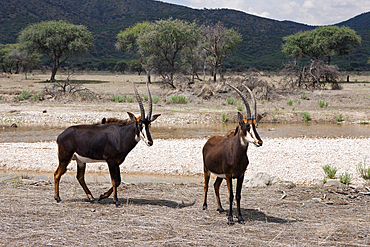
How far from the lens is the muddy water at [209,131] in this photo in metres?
17.0

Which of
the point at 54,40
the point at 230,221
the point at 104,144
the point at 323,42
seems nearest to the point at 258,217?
the point at 230,221

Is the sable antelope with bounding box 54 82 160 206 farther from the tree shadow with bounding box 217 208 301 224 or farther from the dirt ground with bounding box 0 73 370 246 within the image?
the tree shadow with bounding box 217 208 301 224

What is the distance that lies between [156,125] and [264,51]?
99139 millimetres

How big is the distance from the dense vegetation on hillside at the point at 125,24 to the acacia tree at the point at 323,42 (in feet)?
96.3

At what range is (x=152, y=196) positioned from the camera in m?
7.34

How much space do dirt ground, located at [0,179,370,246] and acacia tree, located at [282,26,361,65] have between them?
46.4m

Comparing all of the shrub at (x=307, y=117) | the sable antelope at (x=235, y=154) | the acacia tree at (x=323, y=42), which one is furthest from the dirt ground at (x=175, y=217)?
the acacia tree at (x=323, y=42)

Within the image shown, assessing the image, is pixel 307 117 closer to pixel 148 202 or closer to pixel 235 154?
pixel 148 202

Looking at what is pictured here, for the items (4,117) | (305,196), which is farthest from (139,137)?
(4,117)

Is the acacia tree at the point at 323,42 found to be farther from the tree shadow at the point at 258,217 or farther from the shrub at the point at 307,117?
the tree shadow at the point at 258,217

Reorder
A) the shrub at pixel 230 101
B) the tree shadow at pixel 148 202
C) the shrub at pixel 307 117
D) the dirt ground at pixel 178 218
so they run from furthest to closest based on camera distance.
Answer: the shrub at pixel 230 101
the shrub at pixel 307 117
the tree shadow at pixel 148 202
the dirt ground at pixel 178 218

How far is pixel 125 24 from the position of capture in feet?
430

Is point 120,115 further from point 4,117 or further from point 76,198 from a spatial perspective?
point 76,198

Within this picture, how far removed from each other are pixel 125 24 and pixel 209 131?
120 metres
